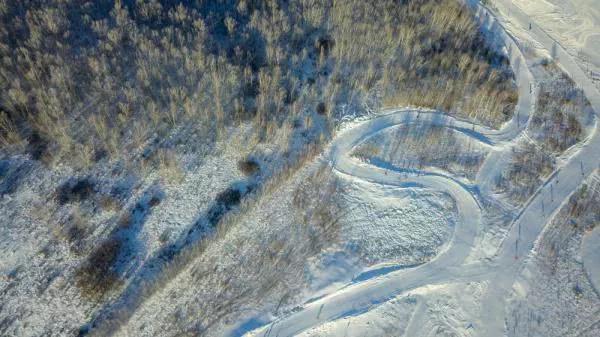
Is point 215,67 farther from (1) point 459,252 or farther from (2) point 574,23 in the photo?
(2) point 574,23

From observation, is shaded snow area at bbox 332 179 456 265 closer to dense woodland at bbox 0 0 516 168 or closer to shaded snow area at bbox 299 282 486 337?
shaded snow area at bbox 299 282 486 337

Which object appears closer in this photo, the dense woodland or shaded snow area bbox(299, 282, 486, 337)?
shaded snow area bbox(299, 282, 486, 337)

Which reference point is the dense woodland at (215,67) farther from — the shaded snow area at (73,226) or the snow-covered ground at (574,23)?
the snow-covered ground at (574,23)

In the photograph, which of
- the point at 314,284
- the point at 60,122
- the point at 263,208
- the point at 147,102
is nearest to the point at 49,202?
the point at 60,122

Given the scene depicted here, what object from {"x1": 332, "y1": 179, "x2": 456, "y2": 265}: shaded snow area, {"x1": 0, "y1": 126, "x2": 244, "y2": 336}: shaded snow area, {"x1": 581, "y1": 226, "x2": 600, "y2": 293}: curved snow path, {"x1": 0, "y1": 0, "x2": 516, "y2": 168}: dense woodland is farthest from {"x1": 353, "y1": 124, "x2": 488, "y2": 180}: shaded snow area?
{"x1": 0, "y1": 126, "x2": 244, "y2": 336}: shaded snow area

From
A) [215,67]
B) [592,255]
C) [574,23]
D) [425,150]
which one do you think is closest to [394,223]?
[425,150]

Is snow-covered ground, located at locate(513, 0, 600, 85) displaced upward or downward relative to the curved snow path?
upward
